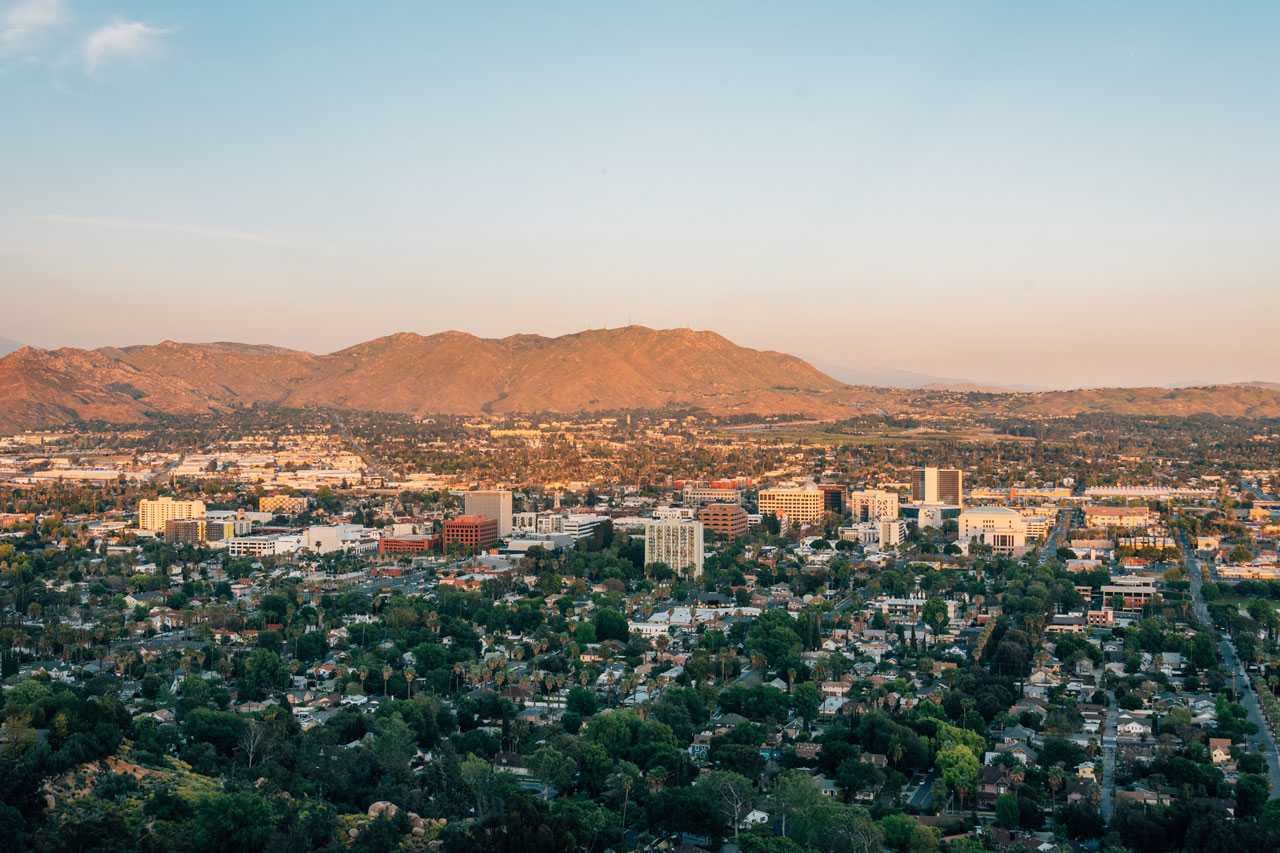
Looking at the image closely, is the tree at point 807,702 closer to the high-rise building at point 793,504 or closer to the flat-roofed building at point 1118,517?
the flat-roofed building at point 1118,517

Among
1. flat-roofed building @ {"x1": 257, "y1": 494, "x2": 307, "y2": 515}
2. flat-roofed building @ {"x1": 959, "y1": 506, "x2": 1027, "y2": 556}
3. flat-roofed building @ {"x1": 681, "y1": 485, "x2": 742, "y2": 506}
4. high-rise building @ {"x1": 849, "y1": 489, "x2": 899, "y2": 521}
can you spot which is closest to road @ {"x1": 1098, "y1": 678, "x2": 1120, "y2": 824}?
flat-roofed building @ {"x1": 959, "y1": 506, "x2": 1027, "y2": 556}

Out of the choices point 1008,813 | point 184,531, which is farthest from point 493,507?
point 1008,813

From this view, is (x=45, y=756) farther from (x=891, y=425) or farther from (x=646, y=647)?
(x=891, y=425)

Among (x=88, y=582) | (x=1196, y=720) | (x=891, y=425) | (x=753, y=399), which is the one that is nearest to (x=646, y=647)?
(x=1196, y=720)

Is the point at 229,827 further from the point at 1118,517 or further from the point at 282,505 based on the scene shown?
the point at 282,505

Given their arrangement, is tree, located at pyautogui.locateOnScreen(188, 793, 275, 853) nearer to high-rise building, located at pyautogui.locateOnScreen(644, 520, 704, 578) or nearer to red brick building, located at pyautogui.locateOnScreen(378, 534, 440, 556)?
high-rise building, located at pyautogui.locateOnScreen(644, 520, 704, 578)

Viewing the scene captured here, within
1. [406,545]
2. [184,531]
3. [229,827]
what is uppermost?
[184,531]
